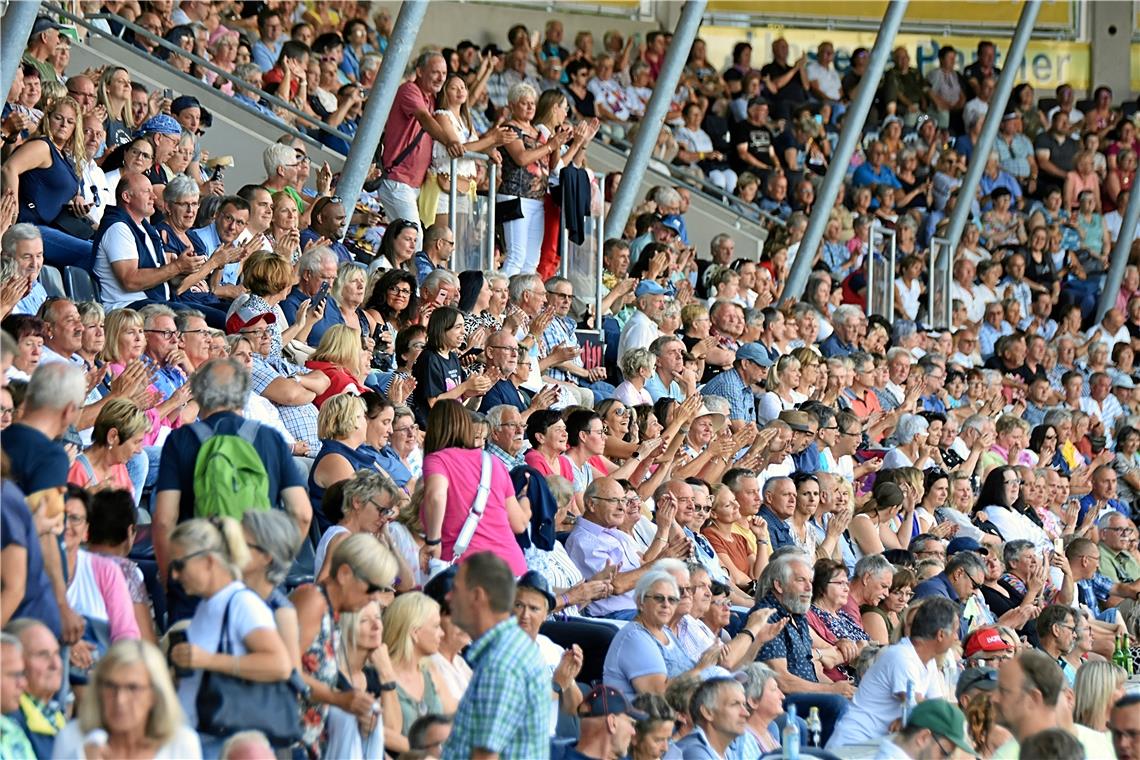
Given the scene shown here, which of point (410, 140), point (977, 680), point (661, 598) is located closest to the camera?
point (977, 680)

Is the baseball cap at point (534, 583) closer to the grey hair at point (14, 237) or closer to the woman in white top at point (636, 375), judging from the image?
the grey hair at point (14, 237)

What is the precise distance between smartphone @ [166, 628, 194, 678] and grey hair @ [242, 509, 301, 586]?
0.28 m

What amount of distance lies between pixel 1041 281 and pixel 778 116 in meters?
2.90

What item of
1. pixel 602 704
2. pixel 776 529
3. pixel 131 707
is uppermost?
pixel 776 529

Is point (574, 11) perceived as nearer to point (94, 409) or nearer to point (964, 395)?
point (964, 395)

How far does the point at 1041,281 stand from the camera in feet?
63.8

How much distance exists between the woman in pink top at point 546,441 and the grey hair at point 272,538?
3615 millimetres

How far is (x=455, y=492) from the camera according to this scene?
796 cm

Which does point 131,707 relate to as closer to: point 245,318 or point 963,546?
point 245,318

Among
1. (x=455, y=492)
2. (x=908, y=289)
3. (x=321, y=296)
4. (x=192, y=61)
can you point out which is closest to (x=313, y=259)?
(x=321, y=296)

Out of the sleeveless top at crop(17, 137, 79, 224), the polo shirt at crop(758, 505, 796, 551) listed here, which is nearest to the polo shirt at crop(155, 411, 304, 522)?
the sleeveless top at crop(17, 137, 79, 224)

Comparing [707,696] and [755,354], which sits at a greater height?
[755,354]

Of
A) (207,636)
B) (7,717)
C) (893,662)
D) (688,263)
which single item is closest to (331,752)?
(207,636)

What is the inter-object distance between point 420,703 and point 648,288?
686 cm
